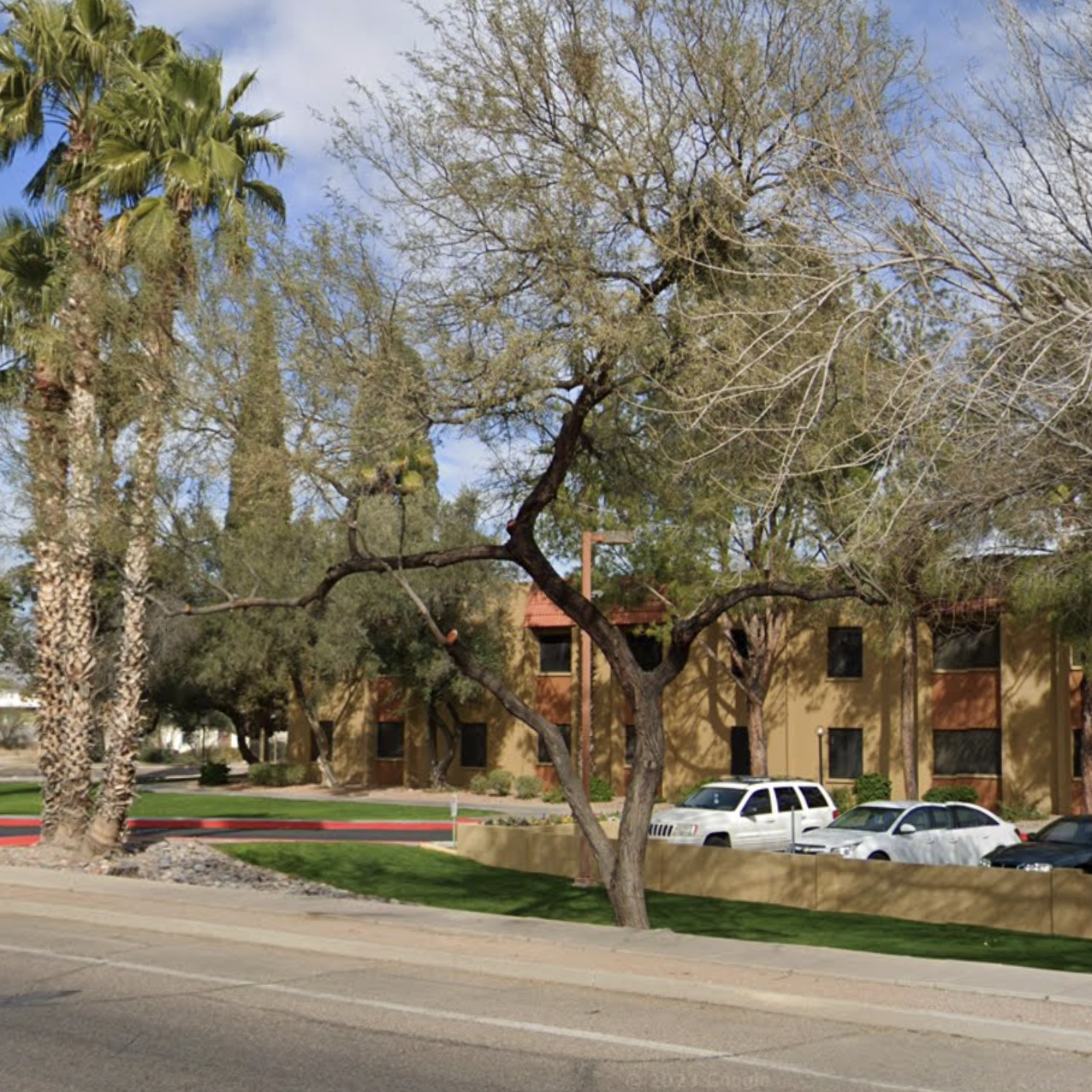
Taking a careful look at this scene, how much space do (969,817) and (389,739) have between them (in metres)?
35.2

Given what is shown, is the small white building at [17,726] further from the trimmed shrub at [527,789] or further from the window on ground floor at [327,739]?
the trimmed shrub at [527,789]

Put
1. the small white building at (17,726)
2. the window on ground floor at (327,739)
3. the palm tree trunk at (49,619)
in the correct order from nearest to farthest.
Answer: the palm tree trunk at (49,619) → the window on ground floor at (327,739) → the small white building at (17,726)

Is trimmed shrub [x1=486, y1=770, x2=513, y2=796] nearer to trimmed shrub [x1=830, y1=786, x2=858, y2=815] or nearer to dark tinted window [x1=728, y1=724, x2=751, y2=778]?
dark tinted window [x1=728, y1=724, x2=751, y2=778]

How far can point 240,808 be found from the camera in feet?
139

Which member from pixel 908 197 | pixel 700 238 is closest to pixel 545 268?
pixel 700 238

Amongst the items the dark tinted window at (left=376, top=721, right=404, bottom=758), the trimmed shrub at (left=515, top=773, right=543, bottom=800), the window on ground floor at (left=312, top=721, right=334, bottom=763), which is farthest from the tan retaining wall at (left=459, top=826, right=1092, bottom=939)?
the window on ground floor at (left=312, top=721, right=334, bottom=763)

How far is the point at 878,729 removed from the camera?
44812 mm

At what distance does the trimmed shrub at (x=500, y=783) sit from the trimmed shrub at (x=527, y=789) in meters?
0.58

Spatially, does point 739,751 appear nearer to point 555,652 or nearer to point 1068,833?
point 555,652

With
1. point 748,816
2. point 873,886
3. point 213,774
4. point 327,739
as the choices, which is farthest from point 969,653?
point 213,774

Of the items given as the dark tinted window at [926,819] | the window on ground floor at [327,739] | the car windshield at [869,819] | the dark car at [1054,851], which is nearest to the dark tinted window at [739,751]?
the window on ground floor at [327,739]

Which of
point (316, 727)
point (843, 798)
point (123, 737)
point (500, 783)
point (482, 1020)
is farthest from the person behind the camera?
point (316, 727)

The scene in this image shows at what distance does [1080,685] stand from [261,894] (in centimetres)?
2989

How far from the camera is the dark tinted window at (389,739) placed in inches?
2232
